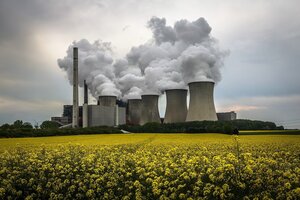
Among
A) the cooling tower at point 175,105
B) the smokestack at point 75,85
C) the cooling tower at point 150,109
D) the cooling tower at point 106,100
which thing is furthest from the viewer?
the cooling tower at point 106,100

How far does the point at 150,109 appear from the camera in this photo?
152 ft

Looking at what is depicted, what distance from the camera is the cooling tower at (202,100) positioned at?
109ft

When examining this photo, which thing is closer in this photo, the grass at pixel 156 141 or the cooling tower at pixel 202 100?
the grass at pixel 156 141

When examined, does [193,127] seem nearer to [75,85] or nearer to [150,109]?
[150,109]

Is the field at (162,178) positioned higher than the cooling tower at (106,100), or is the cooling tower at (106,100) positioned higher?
the cooling tower at (106,100)

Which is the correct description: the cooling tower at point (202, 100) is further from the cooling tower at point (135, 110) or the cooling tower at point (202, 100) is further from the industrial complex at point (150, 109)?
the cooling tower at point (135, 110)

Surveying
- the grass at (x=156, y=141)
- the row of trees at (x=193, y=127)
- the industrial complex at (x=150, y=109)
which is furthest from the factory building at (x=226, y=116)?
the grass at (x=156, y=141)

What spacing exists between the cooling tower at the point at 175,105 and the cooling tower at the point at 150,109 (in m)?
4.51

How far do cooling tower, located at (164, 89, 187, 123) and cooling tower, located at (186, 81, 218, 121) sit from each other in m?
6.38

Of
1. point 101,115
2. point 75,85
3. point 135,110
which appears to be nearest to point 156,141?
point 75,85

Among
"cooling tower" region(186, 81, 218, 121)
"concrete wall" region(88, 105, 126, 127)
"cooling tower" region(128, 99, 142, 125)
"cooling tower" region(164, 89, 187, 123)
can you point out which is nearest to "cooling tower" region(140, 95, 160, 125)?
"cooling tower" region(164, 89, 187, 123)

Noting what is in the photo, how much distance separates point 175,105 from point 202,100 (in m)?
7.89

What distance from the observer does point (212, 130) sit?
30.7 m

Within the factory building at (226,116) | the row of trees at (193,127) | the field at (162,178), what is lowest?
the field at (162,178)
